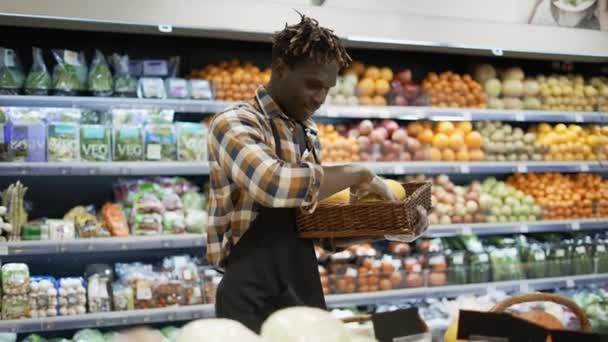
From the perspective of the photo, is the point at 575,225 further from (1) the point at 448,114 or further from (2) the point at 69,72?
(2) the point at 69,72

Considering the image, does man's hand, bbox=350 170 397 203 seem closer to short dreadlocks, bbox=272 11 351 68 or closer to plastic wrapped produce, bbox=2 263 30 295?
short dreadlocks, bbox=272 11 351 68

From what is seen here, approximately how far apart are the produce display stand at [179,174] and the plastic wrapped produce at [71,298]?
0.17 feet

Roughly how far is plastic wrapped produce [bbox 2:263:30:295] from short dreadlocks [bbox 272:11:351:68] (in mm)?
2071

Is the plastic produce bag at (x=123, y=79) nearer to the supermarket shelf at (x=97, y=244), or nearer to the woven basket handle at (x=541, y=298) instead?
the supermarket shelf at (x=97, y=244)

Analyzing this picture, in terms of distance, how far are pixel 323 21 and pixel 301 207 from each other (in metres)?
2.02

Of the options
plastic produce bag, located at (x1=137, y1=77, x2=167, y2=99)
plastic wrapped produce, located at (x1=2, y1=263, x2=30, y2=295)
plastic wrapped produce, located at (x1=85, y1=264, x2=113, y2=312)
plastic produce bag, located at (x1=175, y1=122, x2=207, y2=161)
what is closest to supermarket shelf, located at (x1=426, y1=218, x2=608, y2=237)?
plastic produce bag, located at (x1=175, y1=122, x2=207, y2=161)

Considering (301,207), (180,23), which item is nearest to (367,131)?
(180,23)

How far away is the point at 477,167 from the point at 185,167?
1.89 metres

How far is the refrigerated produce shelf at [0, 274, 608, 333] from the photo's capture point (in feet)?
10.8

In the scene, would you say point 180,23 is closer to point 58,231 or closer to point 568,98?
point 58,231

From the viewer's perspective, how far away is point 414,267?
166 inches

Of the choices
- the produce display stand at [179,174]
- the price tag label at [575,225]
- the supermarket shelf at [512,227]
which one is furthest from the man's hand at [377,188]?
the price tag label at [575,225]

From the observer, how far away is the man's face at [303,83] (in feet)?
6.22

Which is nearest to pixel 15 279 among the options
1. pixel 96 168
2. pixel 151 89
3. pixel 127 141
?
pixel 96 168
